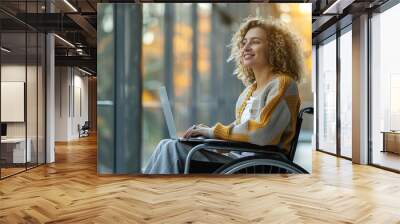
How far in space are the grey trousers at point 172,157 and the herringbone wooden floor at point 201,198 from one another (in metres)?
0.18

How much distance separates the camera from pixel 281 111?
19.9 feet

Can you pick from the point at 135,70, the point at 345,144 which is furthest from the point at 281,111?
the point at 345,144

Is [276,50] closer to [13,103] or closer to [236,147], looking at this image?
[236,147]

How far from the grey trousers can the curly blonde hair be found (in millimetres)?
1328

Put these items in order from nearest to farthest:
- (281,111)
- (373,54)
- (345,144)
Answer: (281,111)
(373,54)
(345,144)

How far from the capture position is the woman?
6.05 m

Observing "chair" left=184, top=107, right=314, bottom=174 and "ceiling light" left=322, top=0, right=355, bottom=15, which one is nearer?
"chair" left=184, top=107, right=314, bottom=174

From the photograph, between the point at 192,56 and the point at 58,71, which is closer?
the point at 192,56

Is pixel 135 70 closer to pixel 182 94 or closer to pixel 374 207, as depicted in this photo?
pixel 182 94

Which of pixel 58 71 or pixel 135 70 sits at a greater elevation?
pixel 58 71

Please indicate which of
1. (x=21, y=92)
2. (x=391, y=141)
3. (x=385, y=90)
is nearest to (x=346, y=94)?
(x=385, y=90)

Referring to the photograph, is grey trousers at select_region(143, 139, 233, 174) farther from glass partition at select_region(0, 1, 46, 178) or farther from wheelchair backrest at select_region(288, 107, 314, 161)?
glass partition at select_region(0, 1, 46, 178)

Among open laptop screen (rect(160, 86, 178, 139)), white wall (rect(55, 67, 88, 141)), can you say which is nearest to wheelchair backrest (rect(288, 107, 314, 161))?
open laptop screen (rect(160, 86, 178, 139))

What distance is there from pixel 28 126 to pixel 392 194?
6220 mm
